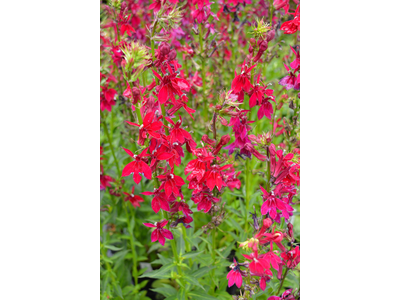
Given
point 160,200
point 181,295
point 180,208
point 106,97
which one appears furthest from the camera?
point 106,97

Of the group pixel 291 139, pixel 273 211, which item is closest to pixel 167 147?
pixel 273 211

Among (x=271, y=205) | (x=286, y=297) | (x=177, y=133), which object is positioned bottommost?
→ (x=286, y=297)

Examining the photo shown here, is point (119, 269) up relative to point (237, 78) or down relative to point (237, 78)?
down

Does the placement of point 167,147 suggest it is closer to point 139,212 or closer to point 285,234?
point 285,234

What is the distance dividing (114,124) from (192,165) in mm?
1495

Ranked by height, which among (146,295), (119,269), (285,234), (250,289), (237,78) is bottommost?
(146,295)

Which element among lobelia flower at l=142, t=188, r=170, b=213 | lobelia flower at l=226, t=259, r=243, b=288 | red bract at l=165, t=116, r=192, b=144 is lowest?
lobelia flower at l=226, t=259, r=243, b=288

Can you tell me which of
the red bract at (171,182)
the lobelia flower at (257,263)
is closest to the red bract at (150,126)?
the red bract at (171,182)

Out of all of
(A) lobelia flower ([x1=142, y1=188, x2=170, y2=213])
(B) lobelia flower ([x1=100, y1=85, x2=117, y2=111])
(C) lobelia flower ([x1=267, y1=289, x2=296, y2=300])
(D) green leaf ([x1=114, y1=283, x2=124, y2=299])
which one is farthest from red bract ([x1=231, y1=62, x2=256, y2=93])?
(D) green leaf ([x1=114, y1=283, x2=124, y2=299])

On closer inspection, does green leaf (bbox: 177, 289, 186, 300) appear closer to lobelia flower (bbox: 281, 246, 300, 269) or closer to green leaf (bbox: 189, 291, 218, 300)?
green leaf (bbox: 189, 291, 218, 300)

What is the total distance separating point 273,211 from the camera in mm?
1202

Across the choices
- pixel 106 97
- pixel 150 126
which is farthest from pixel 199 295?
pixel 106 97

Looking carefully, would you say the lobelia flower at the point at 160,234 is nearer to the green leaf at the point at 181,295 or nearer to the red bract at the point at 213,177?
the red bract at the point at 213,177

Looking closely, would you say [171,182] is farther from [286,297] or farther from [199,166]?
[286,297]
